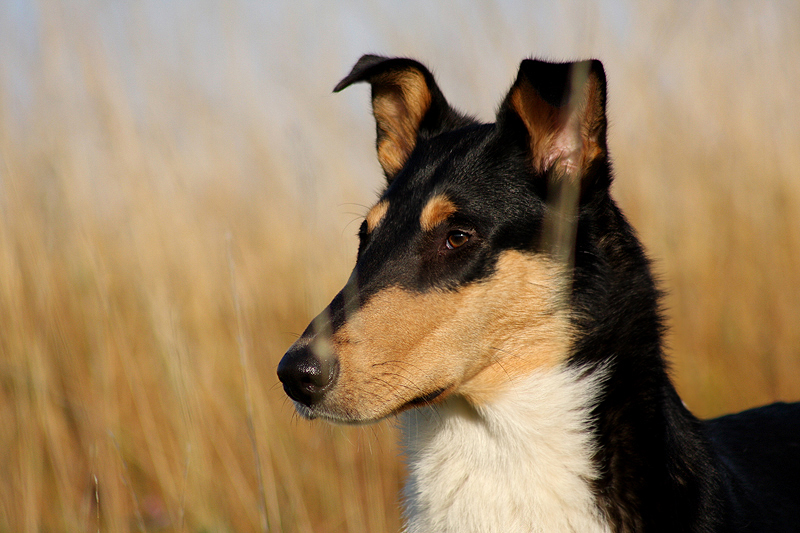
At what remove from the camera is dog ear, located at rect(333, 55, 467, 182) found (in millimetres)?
2900

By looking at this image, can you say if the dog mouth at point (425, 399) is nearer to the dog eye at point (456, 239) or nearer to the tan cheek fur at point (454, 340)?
the tan cheek fur at point (454, 340)

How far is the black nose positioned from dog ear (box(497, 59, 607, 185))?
42.9 inches

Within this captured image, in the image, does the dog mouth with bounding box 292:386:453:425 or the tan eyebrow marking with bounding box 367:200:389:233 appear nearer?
the dog mouth with bounding box 292:386:453:425

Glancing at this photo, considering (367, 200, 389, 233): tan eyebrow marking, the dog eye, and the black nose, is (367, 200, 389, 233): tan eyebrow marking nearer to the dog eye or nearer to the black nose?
the dog eye

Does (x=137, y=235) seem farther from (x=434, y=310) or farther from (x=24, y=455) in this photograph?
(x=434, y=310)

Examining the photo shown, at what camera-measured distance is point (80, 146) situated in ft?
11.4

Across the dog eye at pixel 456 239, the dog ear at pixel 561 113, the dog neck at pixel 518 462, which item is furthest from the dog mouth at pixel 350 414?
the dog ear at pixel 561 113

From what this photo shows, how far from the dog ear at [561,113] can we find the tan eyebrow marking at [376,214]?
535 mm

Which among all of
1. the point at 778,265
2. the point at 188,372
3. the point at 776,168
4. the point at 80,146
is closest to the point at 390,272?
the point at 188,372

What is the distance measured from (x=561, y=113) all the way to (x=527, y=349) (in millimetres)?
835

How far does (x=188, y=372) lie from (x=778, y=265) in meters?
4.35

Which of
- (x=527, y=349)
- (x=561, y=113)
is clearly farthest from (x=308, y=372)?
(x=561, y=113)

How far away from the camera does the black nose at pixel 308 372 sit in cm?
193

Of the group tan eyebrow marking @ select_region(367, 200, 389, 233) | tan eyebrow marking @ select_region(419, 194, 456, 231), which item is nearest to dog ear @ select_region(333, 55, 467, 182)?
tan eyebrow marking @ select_region(367, 200, 389, 233)
